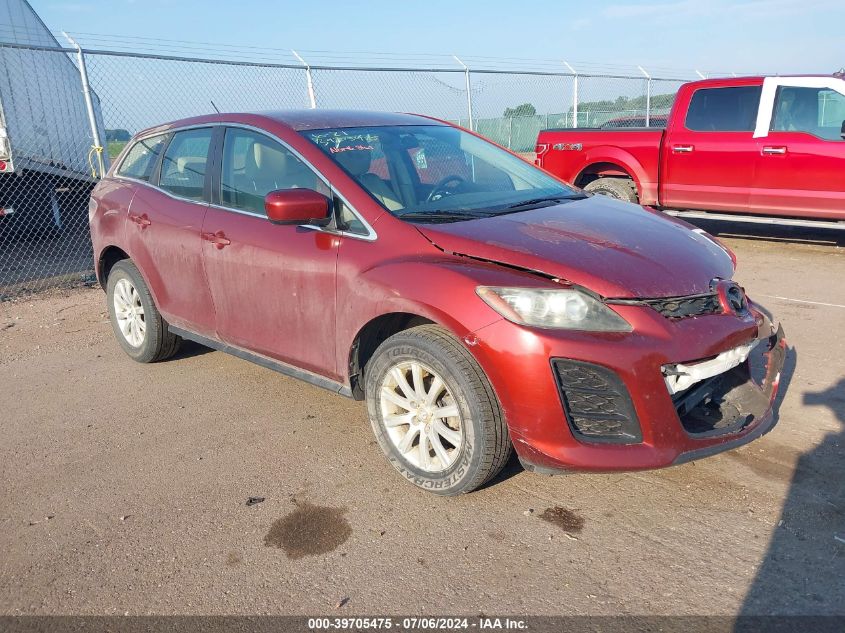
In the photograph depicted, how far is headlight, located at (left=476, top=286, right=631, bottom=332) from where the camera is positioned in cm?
278

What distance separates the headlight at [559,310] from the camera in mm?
2783

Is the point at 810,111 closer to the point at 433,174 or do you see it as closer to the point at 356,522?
the point at 433,174

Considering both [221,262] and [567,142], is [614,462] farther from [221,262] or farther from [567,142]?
[567,142]

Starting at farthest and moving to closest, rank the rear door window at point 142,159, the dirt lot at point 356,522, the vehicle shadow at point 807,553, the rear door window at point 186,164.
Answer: the rear door window at point 142,159 → the rear door window at point 186,164 → the dirt lot at point 356,522 → the vehicle shadow at point 807,553

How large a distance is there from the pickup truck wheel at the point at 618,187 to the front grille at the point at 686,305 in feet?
20.6

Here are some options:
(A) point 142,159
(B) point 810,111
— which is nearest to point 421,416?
(A) point 142,159

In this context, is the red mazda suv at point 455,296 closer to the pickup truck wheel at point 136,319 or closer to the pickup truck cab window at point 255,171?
the pickup truck cab window at point 255,171

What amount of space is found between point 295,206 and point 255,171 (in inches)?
32.3

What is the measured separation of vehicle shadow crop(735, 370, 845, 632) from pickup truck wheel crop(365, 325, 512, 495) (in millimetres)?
1086

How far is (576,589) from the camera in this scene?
254 centimetres

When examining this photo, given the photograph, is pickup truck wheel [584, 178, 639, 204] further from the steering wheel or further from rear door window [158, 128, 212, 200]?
rear door window [158, 128, 212, 200]

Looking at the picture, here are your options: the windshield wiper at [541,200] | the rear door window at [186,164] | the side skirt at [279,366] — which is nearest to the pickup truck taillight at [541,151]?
the windshield wiper at [541,200]

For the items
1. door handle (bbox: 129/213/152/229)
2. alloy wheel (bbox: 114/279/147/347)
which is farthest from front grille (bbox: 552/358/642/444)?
alloy wheel (bbox: 114/279/147/347)

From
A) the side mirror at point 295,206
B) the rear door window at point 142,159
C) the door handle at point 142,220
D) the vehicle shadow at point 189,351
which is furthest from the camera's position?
the vehicle shadow at point 189,351
